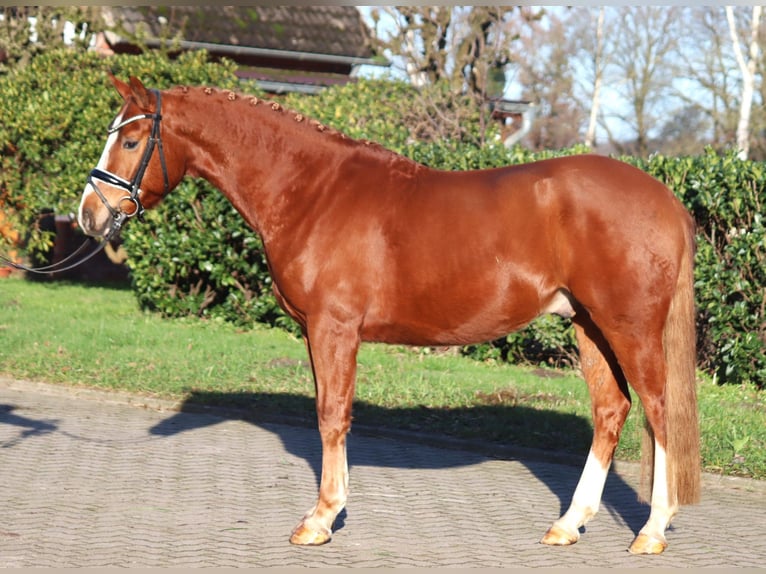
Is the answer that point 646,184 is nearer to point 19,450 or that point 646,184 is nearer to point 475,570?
point 475,570

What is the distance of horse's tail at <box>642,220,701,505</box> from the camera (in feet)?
18.1

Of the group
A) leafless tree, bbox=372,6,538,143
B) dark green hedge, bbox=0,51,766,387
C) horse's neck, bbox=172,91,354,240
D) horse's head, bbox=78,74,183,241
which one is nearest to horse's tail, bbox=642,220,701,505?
horse's neck, bbox=172,91,354,240

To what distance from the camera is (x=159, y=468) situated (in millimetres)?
7246

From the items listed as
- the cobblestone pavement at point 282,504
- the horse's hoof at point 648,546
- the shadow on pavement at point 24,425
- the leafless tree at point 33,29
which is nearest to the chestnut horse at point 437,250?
the horse's hoof at point 648,546

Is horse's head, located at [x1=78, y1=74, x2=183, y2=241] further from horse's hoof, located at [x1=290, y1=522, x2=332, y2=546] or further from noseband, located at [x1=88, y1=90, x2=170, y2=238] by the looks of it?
horse's hoof, located at [x1=290, y1=522, x2=332, y2=546]

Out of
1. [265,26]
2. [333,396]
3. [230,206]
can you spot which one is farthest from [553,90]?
[333,396]

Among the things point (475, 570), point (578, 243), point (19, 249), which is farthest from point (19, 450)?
point (19, 249)

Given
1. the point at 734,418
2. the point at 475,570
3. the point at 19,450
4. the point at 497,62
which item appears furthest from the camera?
the point at 497,62

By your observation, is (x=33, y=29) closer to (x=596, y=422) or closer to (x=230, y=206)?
(x=230, y=206)

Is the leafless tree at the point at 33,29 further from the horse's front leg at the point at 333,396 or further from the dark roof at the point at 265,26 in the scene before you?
the horse's front leg at the point at 333,396

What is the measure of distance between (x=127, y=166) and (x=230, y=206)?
737 cm

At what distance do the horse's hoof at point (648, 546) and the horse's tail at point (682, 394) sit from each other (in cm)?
24

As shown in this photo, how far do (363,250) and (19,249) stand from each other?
44.4 feet

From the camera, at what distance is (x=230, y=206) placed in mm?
13180
